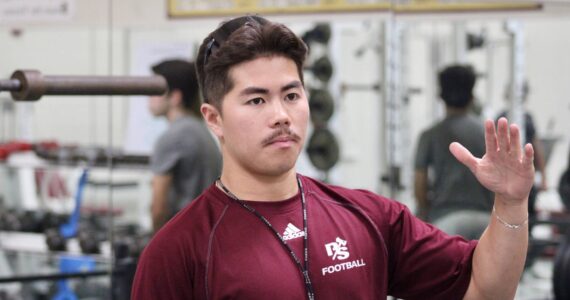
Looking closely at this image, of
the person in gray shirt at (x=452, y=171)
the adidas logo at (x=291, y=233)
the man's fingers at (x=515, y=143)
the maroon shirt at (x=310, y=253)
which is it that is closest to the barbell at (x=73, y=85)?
the maroon shirt at (x=310, y=253)

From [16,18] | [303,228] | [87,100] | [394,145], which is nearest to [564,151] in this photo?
[394,145]

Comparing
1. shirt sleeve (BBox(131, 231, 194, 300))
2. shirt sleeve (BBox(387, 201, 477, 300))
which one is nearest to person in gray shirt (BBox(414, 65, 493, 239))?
shirt sleeve (BBox(387, 201, 477, 300))

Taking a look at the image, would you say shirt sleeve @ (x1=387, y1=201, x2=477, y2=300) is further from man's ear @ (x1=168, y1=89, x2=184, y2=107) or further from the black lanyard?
man's ear @ (x1=168, y1=89, x2=184, y2=107)

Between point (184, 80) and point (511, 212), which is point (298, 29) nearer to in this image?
point (184, 80)

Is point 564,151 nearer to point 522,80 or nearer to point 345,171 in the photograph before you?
point 522,80

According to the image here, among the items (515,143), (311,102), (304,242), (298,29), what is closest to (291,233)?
(304,242)

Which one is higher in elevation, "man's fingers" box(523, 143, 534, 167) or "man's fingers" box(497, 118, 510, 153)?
"man's fingers" box(497, 118, 510, 153)

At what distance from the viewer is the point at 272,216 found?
5.60ft

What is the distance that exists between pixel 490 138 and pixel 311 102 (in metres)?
3.02

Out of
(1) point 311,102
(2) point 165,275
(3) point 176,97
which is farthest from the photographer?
(1) point 311,102

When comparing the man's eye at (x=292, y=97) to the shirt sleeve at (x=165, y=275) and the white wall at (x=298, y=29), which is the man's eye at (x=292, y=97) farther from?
the white wall at (x=298, y=29)

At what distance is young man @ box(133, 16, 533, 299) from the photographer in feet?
5.31

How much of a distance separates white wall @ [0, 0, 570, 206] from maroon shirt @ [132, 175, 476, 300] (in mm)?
2229

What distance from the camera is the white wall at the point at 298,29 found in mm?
4016
